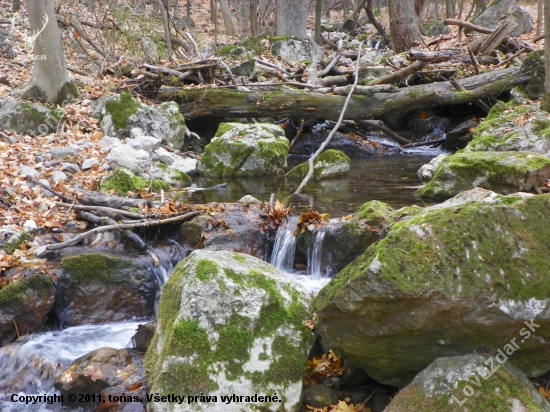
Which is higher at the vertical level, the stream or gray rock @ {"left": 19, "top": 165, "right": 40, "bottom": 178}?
gray rock @ {"left": 19, "top": 165, "right": 40, "bottom": 178}

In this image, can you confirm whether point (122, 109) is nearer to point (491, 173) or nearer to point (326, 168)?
point (326, 168)

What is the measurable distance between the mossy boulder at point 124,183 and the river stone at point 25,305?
8.37ft

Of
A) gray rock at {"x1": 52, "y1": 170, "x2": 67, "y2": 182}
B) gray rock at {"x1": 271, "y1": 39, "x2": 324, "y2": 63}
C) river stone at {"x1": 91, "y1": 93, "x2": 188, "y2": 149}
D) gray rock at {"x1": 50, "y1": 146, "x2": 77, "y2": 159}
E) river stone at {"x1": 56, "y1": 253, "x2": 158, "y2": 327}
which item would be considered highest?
gray rock at {"x1": 271, "y1": 39, "x2": 324, "y2": 63}

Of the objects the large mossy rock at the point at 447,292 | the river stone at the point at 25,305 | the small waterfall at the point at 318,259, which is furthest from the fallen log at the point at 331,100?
the large mossy rock at the point at 447,292

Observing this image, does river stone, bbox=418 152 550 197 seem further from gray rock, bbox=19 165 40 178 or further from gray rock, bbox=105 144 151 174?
gray rock, bbox=19 165 40 178

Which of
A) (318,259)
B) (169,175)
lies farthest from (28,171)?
(318,259)

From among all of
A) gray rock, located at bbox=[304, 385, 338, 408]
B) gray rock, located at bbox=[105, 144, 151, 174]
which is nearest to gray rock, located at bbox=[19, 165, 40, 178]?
gray rock, located at bbox=[105, 144, 151, 174]

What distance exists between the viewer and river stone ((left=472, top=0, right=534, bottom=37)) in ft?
60.8

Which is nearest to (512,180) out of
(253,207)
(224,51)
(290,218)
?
(290,218)

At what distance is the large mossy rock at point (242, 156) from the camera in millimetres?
9648

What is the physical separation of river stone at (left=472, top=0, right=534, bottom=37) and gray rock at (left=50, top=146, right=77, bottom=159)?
16220 mm

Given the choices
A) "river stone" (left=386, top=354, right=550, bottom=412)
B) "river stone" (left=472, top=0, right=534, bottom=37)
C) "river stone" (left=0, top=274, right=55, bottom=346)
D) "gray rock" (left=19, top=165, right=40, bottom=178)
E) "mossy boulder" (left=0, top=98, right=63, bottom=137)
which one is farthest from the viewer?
"river stone" (left=472, top=0, right=534, bottom=37)

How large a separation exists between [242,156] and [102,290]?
4918mm

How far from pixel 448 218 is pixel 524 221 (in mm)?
518
